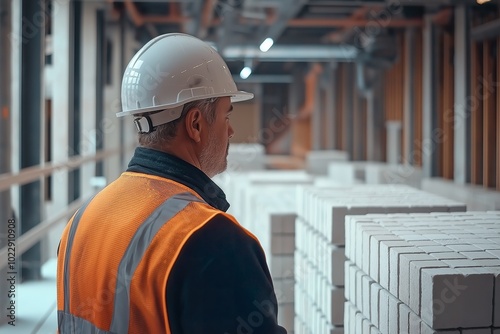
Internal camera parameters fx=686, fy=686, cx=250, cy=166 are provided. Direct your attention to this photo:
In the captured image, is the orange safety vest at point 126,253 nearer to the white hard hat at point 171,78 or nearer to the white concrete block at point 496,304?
the white hard hat at point 171,78

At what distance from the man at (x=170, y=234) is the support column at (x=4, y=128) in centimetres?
389

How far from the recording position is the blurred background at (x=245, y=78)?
745 centimetres

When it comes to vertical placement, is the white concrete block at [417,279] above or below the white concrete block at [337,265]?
above

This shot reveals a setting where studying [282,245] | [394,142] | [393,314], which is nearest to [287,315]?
[282,245]

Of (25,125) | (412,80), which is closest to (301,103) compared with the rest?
(412,80)

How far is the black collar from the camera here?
1984 mm

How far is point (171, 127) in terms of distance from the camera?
80.7 inches

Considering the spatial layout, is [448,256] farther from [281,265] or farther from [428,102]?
[428,102]

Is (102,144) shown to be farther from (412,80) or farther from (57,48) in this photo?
(412,80)

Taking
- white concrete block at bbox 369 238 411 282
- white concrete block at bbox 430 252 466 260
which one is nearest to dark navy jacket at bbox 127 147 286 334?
white concrete block at bbox 430 252 466 260

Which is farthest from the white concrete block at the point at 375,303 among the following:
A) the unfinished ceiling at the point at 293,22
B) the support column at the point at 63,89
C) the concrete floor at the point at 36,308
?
the support column at the point at 63,89

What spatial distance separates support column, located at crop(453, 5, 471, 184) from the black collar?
26.7ft

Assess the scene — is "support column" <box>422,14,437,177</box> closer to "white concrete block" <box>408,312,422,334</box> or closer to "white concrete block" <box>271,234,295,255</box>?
"white concrete block" <box>271,234,295,255</box>

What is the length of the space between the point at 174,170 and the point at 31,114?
6107 millimetres
